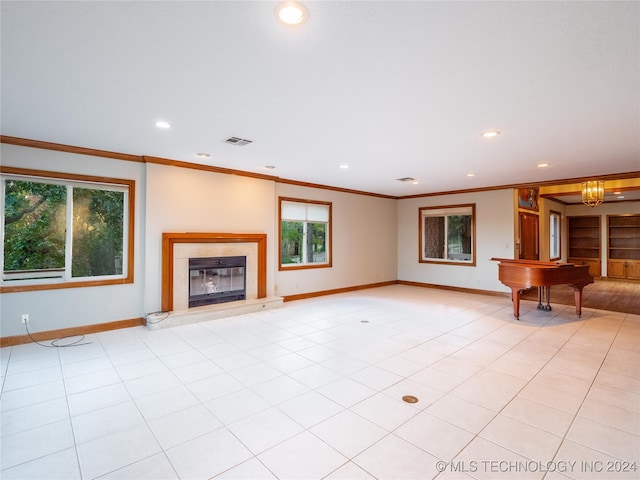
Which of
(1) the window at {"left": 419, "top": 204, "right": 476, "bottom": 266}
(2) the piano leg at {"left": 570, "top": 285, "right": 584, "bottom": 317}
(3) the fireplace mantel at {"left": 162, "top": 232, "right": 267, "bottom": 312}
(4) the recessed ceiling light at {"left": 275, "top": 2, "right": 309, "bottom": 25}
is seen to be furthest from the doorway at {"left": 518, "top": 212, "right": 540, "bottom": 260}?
(4) the recessed ceiling light at {"left": 275, "top": 2, "right": 309, "bottom": 25}

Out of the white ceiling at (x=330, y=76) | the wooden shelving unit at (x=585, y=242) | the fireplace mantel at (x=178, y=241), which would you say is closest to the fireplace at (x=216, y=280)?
the fireplace mantel at (x=178, y=241)

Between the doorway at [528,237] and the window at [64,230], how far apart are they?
26.8 feet

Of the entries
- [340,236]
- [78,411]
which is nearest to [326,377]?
[78,411]

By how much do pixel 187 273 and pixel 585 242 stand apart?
496 inches

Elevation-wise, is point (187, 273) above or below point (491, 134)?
below

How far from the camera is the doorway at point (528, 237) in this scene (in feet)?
24.9

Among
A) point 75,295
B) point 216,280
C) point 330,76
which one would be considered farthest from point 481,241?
point 75,295

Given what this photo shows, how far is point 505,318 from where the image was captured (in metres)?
5.48

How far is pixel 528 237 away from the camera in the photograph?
26.0 feet

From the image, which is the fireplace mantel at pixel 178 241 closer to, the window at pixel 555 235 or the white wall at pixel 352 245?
the white wall at pixel 352 245

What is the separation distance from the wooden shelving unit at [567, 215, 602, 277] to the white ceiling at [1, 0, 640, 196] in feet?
25.3

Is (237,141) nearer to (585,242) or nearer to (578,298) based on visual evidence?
(578,298)

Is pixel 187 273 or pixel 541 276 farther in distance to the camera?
pixel 187 273

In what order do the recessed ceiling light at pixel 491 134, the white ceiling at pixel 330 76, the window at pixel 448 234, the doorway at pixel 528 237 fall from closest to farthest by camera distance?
the white ceiling at pixel 330 76
the recessed ceiling light at pixel 491 134
the doorway at pixel 528 237
the window at pixel 448 234
